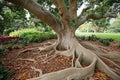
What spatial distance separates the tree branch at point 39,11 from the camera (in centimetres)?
655

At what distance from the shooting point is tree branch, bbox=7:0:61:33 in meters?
6.55

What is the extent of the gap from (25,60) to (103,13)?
5516mm

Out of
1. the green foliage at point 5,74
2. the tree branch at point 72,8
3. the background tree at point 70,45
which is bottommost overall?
the green foliage at point 5,74

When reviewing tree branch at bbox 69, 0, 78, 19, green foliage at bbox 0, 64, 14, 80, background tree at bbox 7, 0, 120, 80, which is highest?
tree branch at bbox 69, 0, 78, 19

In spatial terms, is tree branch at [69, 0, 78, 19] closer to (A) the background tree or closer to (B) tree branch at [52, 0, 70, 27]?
(A) the background tree

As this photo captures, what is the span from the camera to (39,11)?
278 inches

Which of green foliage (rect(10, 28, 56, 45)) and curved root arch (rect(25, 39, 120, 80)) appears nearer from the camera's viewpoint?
curved root arch (rect(25, 39, 120, 80))

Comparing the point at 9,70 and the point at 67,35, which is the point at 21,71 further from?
the point at 67,35

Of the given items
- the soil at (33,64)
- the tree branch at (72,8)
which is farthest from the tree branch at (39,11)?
the soil at (33,64)

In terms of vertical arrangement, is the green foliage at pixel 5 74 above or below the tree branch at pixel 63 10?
below

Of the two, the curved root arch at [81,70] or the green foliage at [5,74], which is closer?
the curved root arch at [81,70]

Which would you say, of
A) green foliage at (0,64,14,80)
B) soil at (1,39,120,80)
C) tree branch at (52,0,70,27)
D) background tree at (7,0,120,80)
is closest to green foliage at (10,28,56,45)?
soil at (1,39,120,80)

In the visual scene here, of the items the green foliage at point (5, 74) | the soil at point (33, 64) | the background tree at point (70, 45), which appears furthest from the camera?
the soil at point (33, 64)

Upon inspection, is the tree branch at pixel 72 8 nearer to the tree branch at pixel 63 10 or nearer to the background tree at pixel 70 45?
the background tree at pixel 70 45
